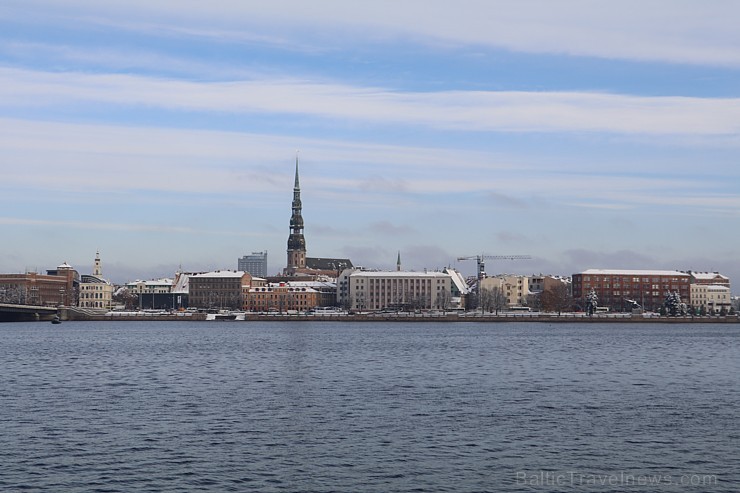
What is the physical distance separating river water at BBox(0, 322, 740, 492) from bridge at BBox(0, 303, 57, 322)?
11265cm

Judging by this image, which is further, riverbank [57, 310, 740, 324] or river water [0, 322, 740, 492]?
riverbank [57, 310, 740, 324]

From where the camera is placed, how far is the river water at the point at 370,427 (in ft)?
82.0

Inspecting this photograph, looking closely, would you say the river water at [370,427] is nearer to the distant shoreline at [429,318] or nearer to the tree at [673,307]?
the distant shoreline at [429,318]

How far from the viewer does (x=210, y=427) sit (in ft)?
106

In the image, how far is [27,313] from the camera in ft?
565

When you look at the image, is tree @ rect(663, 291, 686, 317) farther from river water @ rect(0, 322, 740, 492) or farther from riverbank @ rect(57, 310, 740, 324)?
river water @ rect(0, 322, 740, 492)

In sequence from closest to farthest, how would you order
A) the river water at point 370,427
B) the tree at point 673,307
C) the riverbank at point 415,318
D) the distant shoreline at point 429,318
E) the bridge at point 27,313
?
the river water at point 370,427
the distant shoreline at point 429,318
the riverbank at point 415,318
the bridge at point 27,313
the tree at point 673,307

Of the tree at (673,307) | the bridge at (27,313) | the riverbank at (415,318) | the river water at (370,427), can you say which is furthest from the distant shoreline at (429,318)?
the river water at (370,427)

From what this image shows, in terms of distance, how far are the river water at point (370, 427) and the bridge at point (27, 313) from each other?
11265 centimetres

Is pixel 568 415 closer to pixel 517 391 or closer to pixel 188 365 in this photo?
pixel 517 391

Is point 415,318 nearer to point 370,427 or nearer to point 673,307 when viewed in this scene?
point 673,307

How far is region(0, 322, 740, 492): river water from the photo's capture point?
25.0 meters

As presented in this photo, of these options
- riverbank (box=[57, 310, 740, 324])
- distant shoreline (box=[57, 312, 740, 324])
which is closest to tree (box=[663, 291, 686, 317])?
riverbank (box=[57, 310, 740, 324])

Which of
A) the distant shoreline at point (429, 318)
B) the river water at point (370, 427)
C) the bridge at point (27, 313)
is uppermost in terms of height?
the bridge at point (27, 313)
